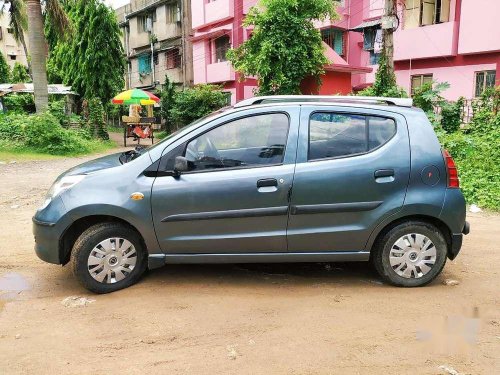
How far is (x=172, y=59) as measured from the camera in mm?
30828

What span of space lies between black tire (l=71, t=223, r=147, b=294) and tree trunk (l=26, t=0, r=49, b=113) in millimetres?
14265

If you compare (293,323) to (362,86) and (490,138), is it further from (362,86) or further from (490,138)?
(362,86)

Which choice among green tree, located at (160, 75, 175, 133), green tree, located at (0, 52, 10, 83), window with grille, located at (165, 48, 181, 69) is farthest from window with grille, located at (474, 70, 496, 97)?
green tree, located at (0, 52, 10, 83)

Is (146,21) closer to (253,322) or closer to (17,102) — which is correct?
(17,102)

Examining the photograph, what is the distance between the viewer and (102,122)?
20.0m

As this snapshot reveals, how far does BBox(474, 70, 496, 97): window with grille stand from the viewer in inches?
662

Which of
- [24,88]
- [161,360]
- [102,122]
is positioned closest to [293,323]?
[161,360]

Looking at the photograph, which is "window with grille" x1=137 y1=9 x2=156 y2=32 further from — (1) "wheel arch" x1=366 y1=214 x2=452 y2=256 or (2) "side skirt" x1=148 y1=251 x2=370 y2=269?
(1) "wheel arch" x1=366 y1=214 x2=452 y2=256

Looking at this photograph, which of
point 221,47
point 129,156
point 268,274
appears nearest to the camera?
point 129,156

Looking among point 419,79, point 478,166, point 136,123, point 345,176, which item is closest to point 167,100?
point 136,123

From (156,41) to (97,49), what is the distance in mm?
8335

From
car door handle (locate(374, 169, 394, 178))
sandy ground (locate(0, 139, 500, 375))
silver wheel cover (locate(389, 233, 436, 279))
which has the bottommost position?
sandy ground (locate(0, 139, 500, 375))

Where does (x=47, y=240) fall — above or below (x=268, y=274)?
above

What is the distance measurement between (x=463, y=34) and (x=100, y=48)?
17.8 metres
